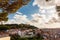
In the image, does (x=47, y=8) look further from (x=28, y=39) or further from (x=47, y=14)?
(x=28, y=39)

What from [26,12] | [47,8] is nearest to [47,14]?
[47,8]

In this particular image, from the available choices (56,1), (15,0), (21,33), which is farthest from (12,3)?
(56,1)

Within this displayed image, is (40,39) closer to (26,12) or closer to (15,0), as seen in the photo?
(26,12)

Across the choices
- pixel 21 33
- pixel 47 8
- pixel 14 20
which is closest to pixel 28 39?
pixel 21 33

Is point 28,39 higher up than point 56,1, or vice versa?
point 56,1

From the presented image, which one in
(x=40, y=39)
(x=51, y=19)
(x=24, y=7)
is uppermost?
(x=24, y=7)

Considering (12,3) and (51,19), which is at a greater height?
(12,3)

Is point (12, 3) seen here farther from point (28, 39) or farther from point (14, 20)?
point (28, 39)

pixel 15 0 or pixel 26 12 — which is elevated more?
pixel 15 0
